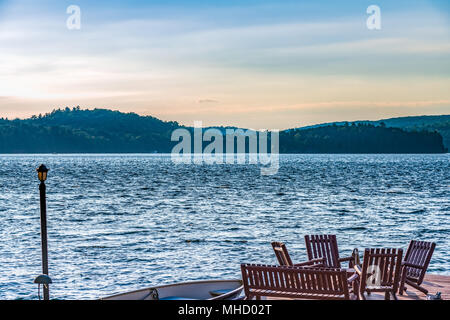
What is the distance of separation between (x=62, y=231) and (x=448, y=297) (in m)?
29.6

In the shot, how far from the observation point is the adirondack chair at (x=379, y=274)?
442 inches

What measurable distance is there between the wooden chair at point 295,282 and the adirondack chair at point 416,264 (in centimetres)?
208

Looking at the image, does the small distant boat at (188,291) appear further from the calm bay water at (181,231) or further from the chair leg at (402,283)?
the calm bay water at (181,231)

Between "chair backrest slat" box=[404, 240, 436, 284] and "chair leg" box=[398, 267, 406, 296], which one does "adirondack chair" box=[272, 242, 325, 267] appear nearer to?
"chair leg" box=[398, 267, 406, 296]

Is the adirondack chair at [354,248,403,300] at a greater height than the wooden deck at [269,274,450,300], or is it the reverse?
the adirondack chair at [354,248,403,300]

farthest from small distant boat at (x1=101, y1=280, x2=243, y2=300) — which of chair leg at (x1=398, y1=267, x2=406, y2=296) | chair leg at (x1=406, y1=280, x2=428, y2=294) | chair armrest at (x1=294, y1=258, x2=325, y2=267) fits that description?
chair leg at (x1=406, y1=280, x2=428, y2=294)

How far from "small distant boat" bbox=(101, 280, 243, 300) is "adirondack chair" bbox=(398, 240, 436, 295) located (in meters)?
3.13

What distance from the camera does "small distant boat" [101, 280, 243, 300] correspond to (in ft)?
36.4

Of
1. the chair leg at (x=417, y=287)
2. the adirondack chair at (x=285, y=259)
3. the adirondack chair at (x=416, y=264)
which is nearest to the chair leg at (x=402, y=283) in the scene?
the adirondack chair at (x=416, y=264)

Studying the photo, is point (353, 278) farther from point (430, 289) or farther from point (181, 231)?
point (181, 231)

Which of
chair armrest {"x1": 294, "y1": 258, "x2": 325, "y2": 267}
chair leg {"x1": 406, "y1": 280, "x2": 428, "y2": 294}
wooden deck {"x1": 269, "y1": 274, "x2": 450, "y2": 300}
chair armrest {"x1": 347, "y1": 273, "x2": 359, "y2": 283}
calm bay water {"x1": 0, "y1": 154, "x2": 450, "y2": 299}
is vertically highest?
chair armrest {"x1": 294, "y1": 258, "x2": 325, "y2": 267}
